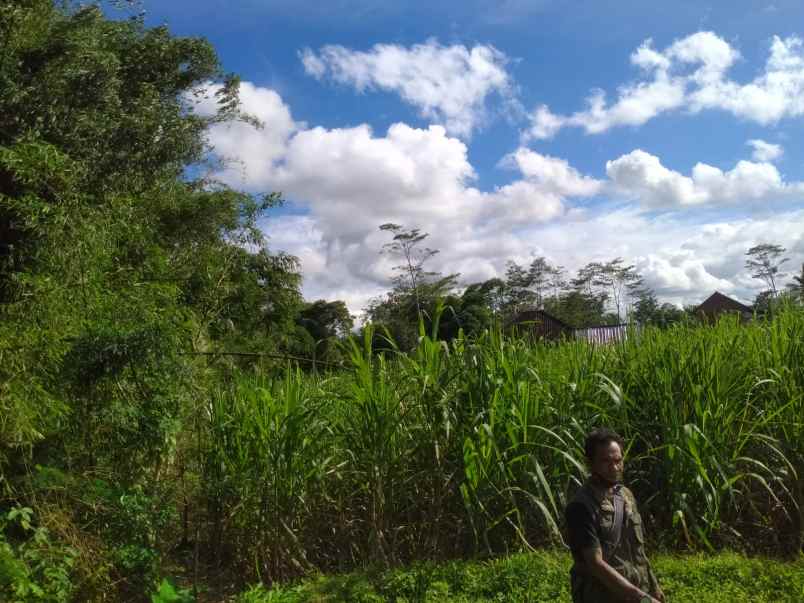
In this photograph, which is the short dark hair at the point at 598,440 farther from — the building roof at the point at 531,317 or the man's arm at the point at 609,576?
the building roof at the point at 531,317

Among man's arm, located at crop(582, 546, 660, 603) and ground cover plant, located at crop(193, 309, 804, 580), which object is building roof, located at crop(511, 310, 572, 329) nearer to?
ground cover plant, located at crop(193, 309, 804, 580)

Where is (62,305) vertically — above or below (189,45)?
below

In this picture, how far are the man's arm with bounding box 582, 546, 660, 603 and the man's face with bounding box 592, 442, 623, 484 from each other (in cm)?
25

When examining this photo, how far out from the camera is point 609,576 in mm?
2316

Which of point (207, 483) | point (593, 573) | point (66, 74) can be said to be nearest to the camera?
point (593, 573)

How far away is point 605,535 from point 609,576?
0.15m

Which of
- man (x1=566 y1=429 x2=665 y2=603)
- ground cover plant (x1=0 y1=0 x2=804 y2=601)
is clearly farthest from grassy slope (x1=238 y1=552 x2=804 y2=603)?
man (x1=566 y1=429 x2=665 y2=603)

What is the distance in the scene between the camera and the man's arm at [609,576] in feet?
7.55

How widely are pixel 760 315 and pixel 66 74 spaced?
246 inches

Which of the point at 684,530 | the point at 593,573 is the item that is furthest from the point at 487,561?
the point at 593,573

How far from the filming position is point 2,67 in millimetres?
5559

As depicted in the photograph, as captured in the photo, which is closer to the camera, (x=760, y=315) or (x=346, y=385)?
(x=346, y=385)

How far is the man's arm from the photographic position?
230 centimetres

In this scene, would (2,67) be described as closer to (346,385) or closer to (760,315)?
(346,385)
